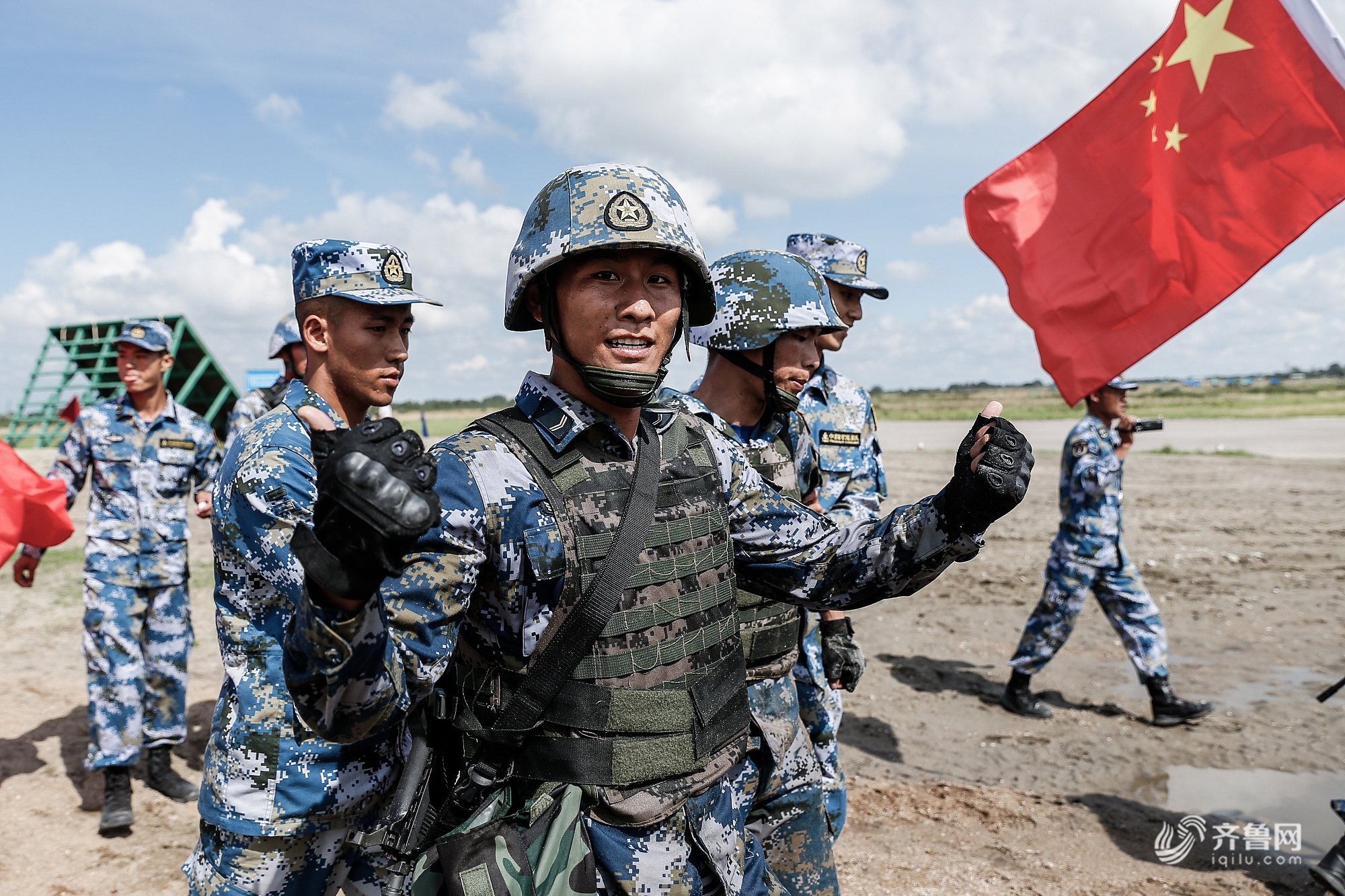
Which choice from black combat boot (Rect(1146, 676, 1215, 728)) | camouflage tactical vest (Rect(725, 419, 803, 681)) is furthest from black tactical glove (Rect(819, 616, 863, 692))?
black combat boot (Rect(1146, 676, 1215, 728))

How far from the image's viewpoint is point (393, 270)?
3219 millimetres

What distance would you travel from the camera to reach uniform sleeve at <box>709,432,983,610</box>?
6.98 feet

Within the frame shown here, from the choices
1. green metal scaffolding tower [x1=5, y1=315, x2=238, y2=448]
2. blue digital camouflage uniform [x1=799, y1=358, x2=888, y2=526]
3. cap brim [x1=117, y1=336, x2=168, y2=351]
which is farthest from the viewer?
green metal scaffolding tower [x1=5, y1=315, x2=238, y2=448]

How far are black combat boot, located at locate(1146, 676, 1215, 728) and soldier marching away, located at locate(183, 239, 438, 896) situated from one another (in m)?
5.61

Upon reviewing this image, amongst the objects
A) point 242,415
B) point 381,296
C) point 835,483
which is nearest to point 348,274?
point 381,296

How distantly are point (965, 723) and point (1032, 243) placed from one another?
3849 millimetres

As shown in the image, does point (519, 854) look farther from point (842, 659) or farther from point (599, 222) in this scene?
point (842, 659)

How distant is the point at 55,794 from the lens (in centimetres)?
541

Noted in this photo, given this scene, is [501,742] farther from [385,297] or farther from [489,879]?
[385,297]

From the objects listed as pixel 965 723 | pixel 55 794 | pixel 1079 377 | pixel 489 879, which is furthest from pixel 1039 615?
pixel 55 794

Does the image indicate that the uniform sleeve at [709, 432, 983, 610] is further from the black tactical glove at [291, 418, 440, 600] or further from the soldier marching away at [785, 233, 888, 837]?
the soldier marching away at [785, 233, 888, 837]

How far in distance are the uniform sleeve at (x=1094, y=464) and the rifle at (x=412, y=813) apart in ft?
19.2

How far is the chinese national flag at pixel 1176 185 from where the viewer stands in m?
3.59

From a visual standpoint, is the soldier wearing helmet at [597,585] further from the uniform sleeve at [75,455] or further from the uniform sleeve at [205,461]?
the uniform sleeve at [75,455]
